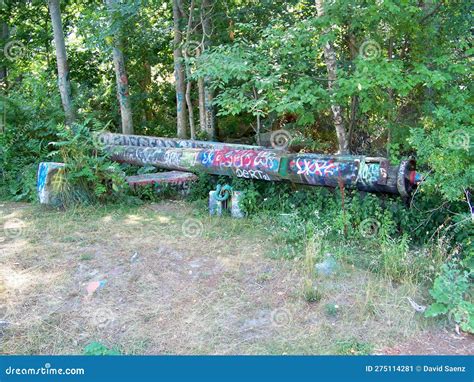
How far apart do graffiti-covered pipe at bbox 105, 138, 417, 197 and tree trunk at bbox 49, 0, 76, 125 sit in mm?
2284

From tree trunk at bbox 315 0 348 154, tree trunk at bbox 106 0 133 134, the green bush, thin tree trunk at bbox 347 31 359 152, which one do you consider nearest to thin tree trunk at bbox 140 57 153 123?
tree trunk at bbox 106 0 133 134

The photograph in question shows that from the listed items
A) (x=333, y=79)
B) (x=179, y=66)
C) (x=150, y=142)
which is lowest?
(x=150, y=142)

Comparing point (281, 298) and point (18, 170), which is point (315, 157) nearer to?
point (281, 298)

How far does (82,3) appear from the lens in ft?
42.2

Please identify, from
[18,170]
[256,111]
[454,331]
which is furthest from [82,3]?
[454,331]

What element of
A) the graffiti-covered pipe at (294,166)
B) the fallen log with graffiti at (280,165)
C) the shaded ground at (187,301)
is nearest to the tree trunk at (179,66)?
the fallen log with graffiti at (280,165)

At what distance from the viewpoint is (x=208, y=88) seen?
952 cm

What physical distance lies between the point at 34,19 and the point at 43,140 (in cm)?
556

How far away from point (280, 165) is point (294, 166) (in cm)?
22

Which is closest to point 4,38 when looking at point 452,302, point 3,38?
point 3,38

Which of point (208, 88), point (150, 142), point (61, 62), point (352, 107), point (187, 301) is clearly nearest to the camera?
point (187, 301)

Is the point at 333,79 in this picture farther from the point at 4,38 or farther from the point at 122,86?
the point at 4,38

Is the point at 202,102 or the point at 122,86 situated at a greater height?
the point at 122,86

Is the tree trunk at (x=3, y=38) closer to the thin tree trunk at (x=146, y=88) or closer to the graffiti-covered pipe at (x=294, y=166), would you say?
the thin tree trunk at (x=146, y=88)
